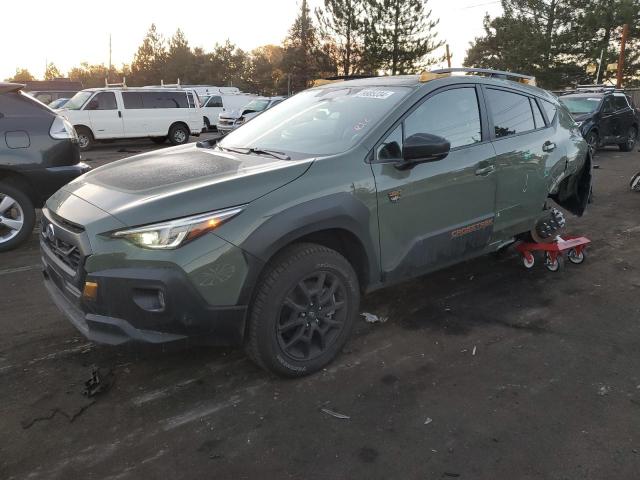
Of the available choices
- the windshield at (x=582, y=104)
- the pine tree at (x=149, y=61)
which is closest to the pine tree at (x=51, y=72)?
Result: the pine tree at (x=149, y=61)

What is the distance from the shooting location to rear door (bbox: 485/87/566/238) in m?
4.04

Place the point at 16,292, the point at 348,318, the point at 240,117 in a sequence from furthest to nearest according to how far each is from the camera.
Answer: the point at 240,117
the point at 16,292
the point at 348,318

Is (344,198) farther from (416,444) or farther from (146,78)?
(146,78)

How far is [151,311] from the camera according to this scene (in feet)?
8.41

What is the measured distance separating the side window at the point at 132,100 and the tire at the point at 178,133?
139 centimetres

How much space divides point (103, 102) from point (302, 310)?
15.6m

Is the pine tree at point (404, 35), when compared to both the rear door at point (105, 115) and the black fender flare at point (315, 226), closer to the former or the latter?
the rear door at point (105, 115)

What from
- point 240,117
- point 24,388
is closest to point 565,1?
point 240,117

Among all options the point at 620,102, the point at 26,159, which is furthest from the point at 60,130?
the point at 620,102

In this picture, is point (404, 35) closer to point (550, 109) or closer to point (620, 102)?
point (620, 102)

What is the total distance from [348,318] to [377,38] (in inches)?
1281

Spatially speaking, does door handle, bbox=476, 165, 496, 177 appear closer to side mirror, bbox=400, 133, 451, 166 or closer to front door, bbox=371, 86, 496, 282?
front door, bbox=371, 86, 496, 282

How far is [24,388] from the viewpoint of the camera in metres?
3.01

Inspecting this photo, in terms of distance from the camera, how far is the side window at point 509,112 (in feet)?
13.4
